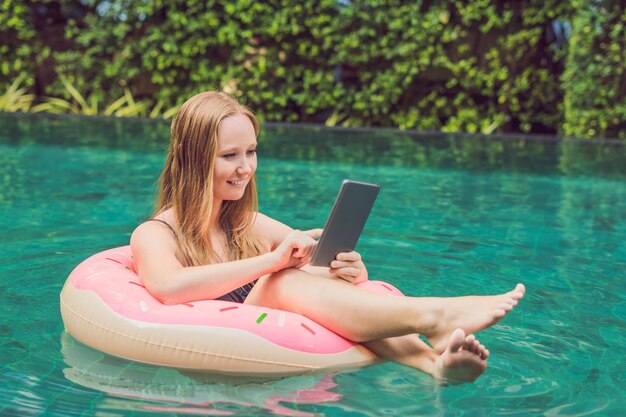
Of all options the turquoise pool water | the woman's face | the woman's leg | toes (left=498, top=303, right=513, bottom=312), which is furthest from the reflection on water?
the woman's face

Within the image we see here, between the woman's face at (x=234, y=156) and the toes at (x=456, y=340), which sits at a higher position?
the woman's face at (x=234, y=156)

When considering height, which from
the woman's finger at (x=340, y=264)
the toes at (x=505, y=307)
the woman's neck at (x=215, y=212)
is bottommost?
the toes at (x=505, y=307)

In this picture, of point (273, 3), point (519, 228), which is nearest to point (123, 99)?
point (273, 3)

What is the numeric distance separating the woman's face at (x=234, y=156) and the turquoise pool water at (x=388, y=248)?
75cm

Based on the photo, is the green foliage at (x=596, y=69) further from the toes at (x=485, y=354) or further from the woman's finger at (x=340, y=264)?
the toes at (x=485, y=354)

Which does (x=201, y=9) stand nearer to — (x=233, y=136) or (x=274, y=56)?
(x=274, y=56)

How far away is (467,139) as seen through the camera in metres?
10.3

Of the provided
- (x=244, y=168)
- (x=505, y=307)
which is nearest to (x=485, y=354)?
(x=505, y=307)

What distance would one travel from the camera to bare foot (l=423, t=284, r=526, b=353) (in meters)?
2.93

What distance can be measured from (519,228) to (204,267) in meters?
3.11

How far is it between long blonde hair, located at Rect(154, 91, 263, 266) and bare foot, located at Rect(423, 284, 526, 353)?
0.91 meters

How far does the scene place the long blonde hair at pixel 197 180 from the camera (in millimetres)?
3266

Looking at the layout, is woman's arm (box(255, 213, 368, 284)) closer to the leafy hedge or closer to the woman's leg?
the woman's leg

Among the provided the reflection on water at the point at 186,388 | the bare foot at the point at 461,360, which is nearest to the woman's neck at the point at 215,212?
the reflection on water at the point at 186,388
